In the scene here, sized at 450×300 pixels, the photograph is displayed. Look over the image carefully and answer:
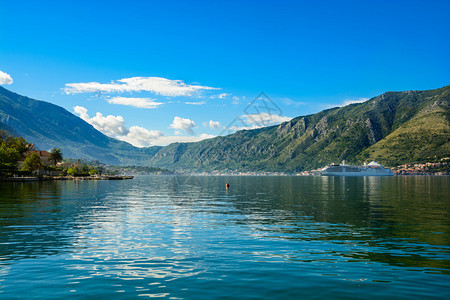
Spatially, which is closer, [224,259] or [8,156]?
[224,259]

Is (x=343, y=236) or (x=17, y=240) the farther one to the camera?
(x=343, y=236)

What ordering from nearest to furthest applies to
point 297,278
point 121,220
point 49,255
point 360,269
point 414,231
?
point 297,278 → point 360,269 → point 49,255 → point 414,231 → point 121,220

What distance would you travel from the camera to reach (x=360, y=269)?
19391 millimetres

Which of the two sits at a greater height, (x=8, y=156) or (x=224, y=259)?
(x=8, y=156)

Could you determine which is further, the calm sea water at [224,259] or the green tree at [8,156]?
the green tree at [8,156]

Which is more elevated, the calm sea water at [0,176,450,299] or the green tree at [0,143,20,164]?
the green tree at [0,143,20,164]

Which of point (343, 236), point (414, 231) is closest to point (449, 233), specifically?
point (414, 231)

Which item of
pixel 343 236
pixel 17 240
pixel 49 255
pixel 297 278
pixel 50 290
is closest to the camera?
pixel 50 290

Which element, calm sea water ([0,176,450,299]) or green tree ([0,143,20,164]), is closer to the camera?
calm sea water ([0,176,450,299])

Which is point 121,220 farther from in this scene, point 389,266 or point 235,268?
point 389,266

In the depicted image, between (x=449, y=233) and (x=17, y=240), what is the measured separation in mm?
40278

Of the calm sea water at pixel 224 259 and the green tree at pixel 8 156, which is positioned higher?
the green tree at pixel 8 156

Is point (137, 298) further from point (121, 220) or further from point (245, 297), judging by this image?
point (121, 220)

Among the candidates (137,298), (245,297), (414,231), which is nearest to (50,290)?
(137,298)
